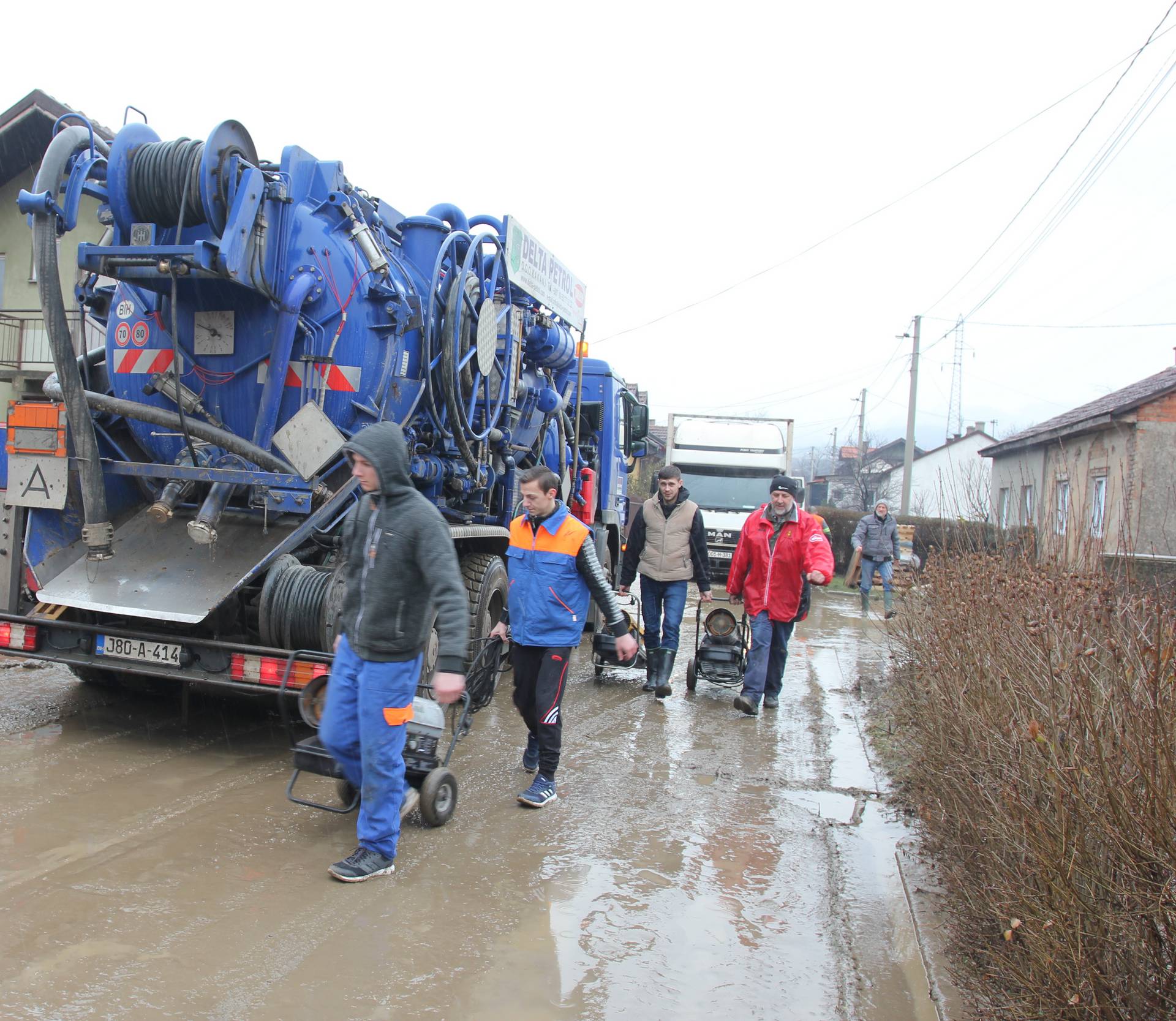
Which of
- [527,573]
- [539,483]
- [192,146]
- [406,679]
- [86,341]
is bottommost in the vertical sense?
[406,679]

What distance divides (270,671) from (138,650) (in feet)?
2.45

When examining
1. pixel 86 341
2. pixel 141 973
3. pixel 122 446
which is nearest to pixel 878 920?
pixel 141 973

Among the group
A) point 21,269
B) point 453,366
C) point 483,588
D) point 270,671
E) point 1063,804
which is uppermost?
point 21,269

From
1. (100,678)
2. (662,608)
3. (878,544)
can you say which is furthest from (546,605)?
(878,544)

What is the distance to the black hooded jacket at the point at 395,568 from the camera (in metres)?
3.85

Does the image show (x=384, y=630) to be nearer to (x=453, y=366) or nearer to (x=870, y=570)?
(x=453, y=366)

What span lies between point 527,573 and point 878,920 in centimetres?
224

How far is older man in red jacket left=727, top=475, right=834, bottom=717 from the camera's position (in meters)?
7.09

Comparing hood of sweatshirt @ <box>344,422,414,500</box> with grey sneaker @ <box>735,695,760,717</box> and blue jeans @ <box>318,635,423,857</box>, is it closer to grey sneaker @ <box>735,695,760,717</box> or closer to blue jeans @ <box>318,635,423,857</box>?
blue jeans @ <box>318,635,423,857</box>

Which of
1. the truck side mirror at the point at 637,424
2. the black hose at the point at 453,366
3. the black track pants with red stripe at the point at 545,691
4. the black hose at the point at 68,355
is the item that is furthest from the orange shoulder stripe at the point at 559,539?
the truck side mirror at the point at 637,424

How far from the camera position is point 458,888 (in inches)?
151

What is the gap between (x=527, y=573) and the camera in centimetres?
499

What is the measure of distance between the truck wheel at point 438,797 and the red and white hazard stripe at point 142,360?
2.98 metres

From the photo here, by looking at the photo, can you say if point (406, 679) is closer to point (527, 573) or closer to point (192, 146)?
point (527, 573)
